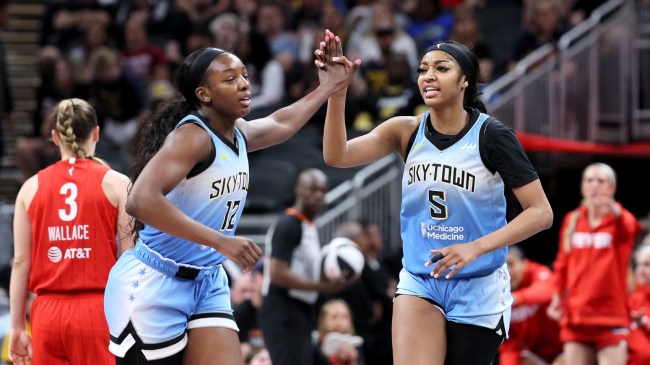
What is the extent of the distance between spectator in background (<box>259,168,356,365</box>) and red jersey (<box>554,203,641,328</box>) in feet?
6.10

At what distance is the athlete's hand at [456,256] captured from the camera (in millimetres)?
5242

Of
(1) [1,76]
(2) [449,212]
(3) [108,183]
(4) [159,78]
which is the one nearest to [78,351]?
(3) [108,183]

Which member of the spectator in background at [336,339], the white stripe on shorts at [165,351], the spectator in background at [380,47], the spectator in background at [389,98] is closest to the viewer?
the white stripe on shorts at [165,351]

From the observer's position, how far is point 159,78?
14070 mm

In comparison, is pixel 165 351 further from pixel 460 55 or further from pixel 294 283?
pixel 294 283

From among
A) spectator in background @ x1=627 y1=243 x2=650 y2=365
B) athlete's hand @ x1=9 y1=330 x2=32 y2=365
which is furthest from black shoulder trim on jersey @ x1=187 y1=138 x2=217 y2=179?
spectator in background @ x1=627 y1=243 x2=650 y2=365

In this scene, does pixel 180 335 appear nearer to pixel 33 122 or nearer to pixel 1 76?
pixel 1 76

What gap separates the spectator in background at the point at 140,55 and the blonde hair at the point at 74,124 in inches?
314

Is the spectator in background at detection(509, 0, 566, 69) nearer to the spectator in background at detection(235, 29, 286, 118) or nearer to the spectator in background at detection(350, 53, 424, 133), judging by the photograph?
the spectator in background at detection(350, 53, 424, 133)

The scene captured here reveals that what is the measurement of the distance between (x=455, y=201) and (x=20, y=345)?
245 cm

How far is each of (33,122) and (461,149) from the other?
9082 mm

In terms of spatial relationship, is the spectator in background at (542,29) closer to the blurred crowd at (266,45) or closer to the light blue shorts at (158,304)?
the blurred crowd at (266,45)

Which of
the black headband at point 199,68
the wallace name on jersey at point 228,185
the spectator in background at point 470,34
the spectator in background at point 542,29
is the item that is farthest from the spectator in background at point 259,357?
the spectator in background at point 542,29

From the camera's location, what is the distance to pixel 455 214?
5656 mm
